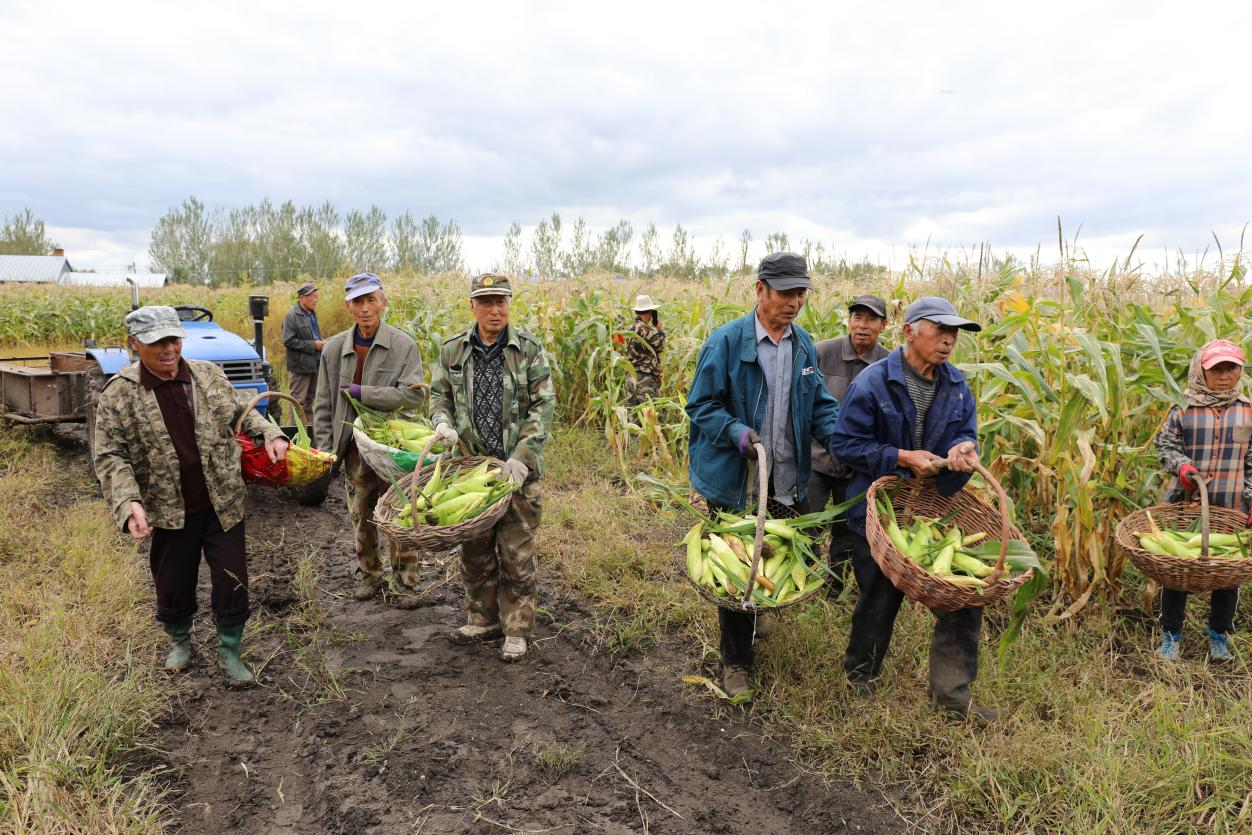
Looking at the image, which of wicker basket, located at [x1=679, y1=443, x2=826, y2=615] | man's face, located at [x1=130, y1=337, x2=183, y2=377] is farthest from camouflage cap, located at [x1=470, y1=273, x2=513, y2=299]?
wicker basket, located at [x1=679, y1=443, x2=826, y2=615]

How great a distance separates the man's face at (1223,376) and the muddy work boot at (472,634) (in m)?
4.06

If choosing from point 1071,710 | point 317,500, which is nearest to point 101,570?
point 317,500

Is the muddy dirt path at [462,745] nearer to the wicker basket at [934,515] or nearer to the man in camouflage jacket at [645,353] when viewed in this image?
the wicker basket at [934,515]

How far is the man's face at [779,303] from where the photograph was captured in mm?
3387

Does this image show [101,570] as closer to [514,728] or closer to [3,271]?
[514,728]

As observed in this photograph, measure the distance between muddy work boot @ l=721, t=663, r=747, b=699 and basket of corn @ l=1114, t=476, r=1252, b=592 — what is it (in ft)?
6.27

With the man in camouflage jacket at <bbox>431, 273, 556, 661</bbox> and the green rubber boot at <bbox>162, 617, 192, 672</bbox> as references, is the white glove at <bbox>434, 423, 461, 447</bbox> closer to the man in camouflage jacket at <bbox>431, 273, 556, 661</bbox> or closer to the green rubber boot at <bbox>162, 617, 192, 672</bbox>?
the man in camouflage jacket at <bbox>431, 273, 556, 661</bbox>

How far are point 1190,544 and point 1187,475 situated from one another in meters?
0.35

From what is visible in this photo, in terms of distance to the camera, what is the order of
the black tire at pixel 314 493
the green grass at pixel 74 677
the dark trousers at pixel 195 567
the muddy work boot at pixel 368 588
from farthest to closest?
the black tire at pixel 314 493, the muddy work boot at pixel 368 588, the dark trousers at pixel 195 567, the green grass at pixel 74 677

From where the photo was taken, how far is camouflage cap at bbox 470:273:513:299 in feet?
12.9

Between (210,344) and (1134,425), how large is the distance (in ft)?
24.2

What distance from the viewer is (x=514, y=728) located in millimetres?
3545

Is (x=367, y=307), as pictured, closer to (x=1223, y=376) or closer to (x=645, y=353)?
(x=645, y=353)

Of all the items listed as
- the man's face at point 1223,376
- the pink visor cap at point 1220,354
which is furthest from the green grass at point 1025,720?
the pink visor cap at point 1220,354
